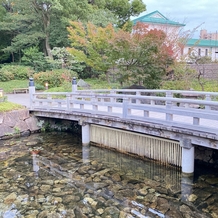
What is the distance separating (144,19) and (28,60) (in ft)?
39.1

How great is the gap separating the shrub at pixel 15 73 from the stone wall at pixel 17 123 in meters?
12.1

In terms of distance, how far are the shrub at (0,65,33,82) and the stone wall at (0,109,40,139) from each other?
1207cm

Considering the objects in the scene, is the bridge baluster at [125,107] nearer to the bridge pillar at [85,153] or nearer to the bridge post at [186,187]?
the bridge pillar at [85,153]

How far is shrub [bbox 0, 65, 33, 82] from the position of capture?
71.3 ft

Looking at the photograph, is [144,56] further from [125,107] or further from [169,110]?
[169,110]

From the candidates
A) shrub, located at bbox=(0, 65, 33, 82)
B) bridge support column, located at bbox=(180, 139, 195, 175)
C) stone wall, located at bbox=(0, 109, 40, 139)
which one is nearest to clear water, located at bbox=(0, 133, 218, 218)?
bridge support column, located at bbox=(180, 139, 195, 175)

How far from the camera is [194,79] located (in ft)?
47.3

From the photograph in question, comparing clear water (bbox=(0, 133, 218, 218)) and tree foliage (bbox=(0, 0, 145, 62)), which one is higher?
tree foliage (bbox=(0, 0, 145, 62))

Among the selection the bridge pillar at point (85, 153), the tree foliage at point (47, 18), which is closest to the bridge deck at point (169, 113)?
the bridge pillar at point (85, 153)

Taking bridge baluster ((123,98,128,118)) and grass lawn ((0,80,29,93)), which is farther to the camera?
grass lawn ((0,80,29,93))

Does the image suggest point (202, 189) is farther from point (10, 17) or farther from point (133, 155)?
point (10, 17)

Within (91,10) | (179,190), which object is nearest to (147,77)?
(179,190)

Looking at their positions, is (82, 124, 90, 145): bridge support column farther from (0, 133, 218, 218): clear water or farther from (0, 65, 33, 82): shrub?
(0, 65, 33, 82): shrub

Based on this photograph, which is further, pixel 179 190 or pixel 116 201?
pixel 179 190
